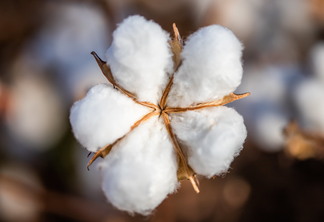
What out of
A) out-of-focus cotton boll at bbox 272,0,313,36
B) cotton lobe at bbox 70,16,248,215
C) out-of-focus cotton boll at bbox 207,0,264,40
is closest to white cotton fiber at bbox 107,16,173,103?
cotton lobe at bbox 70,16,248,215

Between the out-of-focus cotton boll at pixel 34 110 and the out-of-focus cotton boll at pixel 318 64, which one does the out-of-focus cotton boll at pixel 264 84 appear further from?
the out-of-focus cotton boll at pixel 34 110

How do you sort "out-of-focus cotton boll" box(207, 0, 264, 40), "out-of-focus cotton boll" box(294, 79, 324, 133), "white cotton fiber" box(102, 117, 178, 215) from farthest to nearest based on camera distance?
1. "out-of-focus cotton boll" box(207, 0, 264, 40)
2. "out-of-focus cotton boll" box(294, 79, 324, 133)
3. "white cotton fiber" box(102, 117, 178, 215)

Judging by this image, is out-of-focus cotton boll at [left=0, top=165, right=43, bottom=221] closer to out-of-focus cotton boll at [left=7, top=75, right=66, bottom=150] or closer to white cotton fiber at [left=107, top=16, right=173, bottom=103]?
out-of-focus cotton boll at [left=7, top=75, right=66, bottom=150]

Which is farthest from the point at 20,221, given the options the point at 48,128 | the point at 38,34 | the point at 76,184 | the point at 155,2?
the point at 155,2

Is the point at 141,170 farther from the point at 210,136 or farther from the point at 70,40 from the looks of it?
the point at 70,40

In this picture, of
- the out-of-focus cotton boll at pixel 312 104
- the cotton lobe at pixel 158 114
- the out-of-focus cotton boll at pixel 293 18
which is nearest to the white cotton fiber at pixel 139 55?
the cotton lobe at pixel 158 114

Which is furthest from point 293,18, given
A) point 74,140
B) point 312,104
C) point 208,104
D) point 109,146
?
point 109,146

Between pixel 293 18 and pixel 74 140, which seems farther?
pixel 293 18
